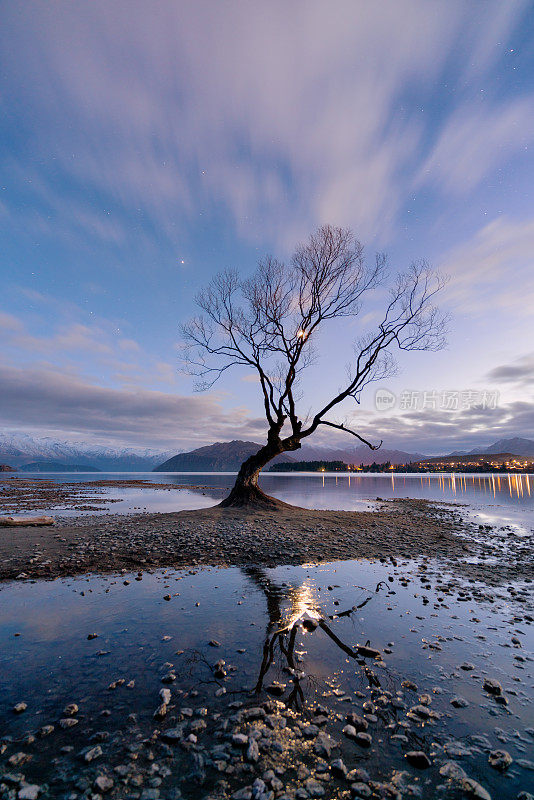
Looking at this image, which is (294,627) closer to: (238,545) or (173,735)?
(173,735)

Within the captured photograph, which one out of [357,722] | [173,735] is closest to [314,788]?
[357,722]

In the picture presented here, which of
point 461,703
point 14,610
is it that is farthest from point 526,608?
point 14,610

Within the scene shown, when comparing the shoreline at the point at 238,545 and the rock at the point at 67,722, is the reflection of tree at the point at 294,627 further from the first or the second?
the shoreline at the point at 238,545

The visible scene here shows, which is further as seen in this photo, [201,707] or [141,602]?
[141,602]

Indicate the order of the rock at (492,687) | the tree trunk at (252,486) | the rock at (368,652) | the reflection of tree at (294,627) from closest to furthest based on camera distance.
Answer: the rock at (492,687) < the reflection of tree at (294,627) < the rock at (368,652) < the tree trunk at (252,486)

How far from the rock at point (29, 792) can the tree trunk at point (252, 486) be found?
2272 centimetres

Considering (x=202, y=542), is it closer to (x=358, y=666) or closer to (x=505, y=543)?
(x=358, y=666)

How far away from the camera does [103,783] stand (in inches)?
151

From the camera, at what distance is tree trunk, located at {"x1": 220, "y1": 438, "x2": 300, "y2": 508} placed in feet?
87.6

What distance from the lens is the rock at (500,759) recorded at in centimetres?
434

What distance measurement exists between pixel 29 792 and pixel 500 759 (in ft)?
18.9

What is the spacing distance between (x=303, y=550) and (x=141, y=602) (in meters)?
8.47

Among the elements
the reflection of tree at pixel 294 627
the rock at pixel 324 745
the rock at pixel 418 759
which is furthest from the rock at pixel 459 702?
the rock at pixel 324 745

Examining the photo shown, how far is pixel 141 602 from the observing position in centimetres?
966
